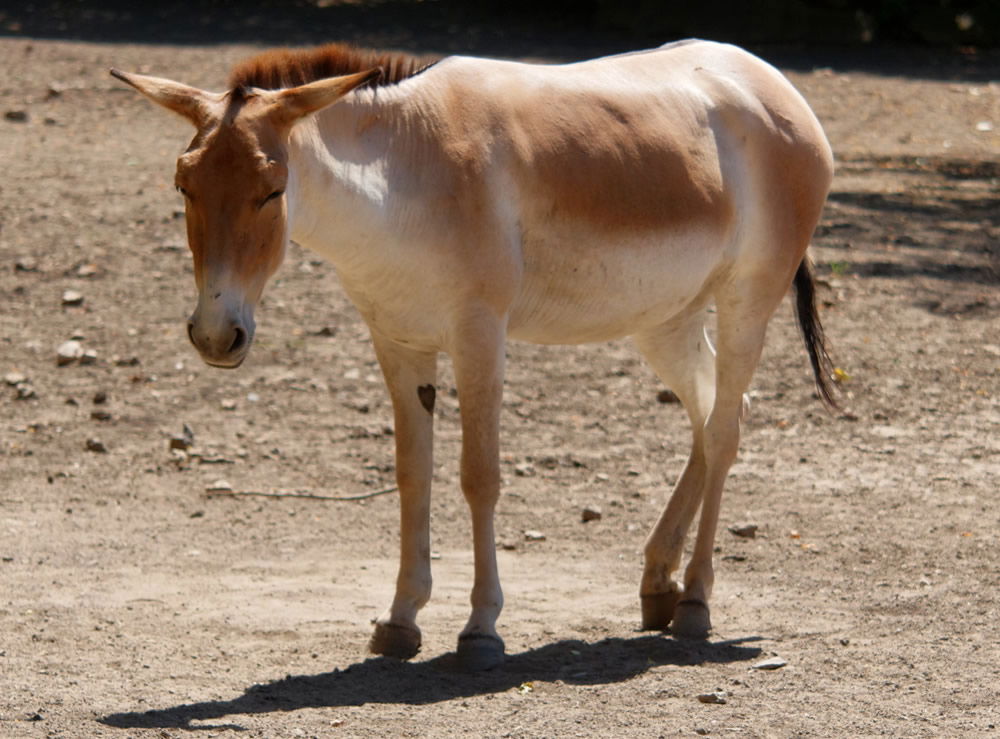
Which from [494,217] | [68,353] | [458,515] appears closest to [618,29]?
[68,353]

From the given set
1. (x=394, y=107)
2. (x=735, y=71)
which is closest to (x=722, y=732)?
(x=394, y=107)

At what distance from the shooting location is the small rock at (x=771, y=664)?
452 centimetres

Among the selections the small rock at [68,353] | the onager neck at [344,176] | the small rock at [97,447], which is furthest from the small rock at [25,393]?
the onager neck at [344,176]

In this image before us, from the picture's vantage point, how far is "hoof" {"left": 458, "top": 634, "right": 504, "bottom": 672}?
448 centimetres

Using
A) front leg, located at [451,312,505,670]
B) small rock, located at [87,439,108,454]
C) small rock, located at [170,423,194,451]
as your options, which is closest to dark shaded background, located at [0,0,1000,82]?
small rock, located at [170,423,194,451]

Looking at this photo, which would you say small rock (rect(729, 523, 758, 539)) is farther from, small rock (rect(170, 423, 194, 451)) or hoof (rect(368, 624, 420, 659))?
small rock (rect(170, 423, 194, 451))

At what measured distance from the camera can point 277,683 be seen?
14.4 feet

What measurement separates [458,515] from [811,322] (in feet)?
5.62

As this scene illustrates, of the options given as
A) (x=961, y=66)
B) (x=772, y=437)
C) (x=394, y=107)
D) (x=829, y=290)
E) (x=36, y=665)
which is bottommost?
(x=36, y=665)

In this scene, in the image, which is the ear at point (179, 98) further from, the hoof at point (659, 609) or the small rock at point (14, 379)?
the small rock at point (14, 379)

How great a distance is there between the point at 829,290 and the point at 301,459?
3805 millimetres

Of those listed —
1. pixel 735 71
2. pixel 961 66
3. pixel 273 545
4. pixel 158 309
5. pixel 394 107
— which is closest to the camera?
pixel 394 107

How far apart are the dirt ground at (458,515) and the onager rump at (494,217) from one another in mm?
406

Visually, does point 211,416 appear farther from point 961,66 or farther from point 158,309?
point 961,66
